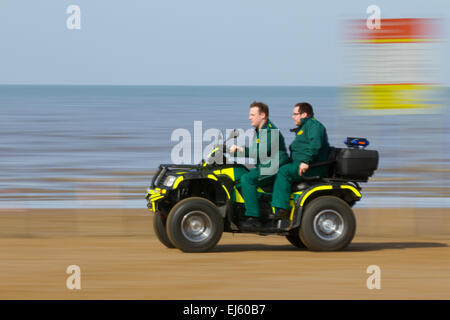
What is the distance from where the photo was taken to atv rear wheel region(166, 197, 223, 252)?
11.2 m

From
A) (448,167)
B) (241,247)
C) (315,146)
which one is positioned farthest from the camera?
(448,167)

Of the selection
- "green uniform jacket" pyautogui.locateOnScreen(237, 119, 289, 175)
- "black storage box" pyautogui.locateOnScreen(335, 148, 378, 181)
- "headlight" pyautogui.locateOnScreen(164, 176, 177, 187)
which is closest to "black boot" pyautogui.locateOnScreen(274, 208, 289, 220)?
"green uniform jacket" pyautogui.locateOnScreen(237, 119, 289, 175)

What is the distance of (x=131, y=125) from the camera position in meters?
48.7

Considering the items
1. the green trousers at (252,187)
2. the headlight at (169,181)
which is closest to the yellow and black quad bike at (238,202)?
the headlight at (169,181)

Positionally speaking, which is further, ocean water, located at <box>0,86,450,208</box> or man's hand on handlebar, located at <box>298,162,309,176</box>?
ocean water, located at <box>0,86,450,208</box>

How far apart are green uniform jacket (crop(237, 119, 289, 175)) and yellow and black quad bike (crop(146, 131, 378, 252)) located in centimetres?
29

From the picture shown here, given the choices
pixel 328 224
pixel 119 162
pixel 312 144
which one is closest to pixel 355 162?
pixel 312 144

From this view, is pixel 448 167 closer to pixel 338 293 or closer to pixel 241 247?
pixel 241 247

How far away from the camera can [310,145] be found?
11352 millimetres

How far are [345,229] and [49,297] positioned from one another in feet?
14.2

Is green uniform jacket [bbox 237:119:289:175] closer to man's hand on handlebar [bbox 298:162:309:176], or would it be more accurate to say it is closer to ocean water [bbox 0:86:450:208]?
man's hand on handlebar [bbox 298:162:309:176]

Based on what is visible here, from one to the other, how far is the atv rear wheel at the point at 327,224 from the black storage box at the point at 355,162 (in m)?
0.36

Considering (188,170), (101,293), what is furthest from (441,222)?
(101,293)

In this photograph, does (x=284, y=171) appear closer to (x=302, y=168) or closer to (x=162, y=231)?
(x=302, y=168)
